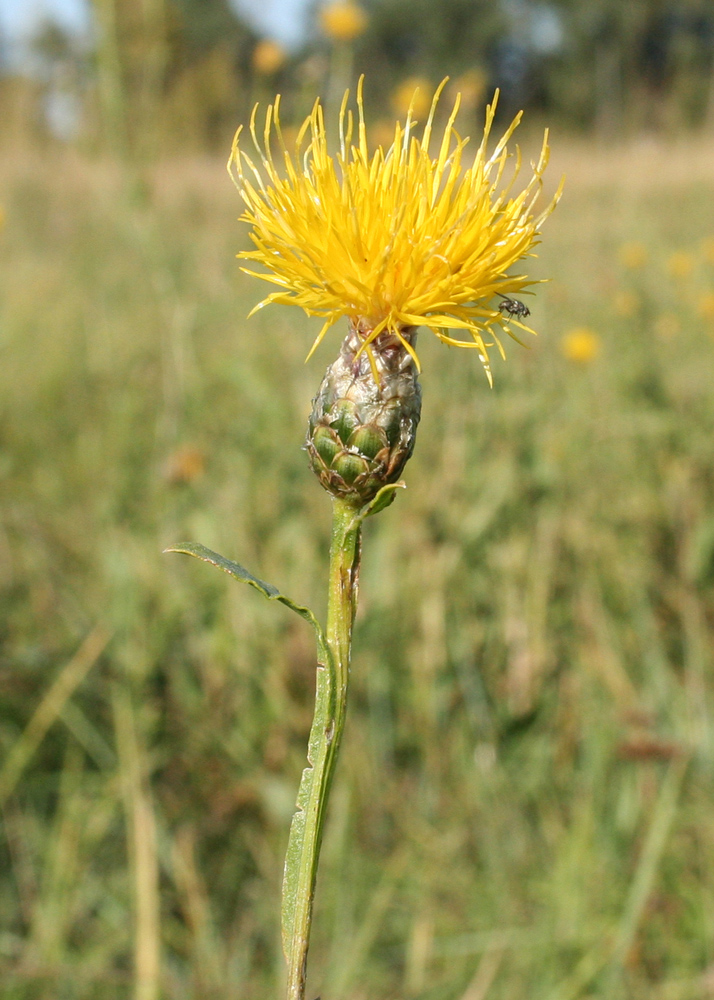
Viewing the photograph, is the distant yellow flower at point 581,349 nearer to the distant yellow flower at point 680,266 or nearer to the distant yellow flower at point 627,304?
the distant yellow flower at point 627,304

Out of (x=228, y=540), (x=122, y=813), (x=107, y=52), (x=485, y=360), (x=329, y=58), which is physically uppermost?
(x=329, y=58)

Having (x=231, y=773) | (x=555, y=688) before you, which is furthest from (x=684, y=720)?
(x=231, y=773)

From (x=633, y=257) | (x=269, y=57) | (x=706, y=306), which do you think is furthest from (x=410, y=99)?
(x=633, y=257)

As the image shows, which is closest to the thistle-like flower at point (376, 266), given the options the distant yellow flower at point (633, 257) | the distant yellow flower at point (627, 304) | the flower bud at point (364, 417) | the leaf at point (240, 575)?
the flower bud at point (364, 417)

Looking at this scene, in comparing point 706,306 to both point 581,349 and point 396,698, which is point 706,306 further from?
point 396,698

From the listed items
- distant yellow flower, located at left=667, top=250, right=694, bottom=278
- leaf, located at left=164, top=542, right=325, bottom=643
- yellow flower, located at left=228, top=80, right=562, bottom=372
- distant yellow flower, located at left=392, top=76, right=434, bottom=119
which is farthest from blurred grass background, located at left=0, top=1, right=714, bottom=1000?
A: yellow flower, located at left=228, top=80, right=562, bottom=372

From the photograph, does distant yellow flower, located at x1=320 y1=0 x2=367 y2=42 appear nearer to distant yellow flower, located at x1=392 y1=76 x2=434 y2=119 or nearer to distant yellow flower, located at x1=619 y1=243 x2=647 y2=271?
distant yellow flower, located at x1=392 y1=76 x2=434 y2=119

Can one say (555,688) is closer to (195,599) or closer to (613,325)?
(195,599)
